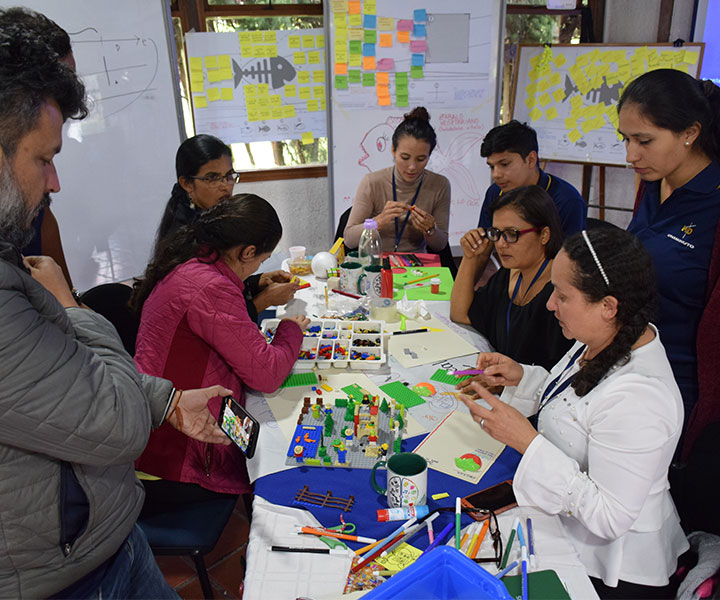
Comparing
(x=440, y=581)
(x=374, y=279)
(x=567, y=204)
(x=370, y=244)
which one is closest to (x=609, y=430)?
(x=440, y=581)

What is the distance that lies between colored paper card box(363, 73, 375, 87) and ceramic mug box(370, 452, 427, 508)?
3744mm

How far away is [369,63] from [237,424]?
3.71 meters

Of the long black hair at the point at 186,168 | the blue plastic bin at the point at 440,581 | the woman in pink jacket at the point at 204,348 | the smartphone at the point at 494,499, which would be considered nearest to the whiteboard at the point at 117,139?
the long black hair at the point at 186,168

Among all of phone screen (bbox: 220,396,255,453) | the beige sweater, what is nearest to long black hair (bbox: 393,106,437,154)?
the beige sweater

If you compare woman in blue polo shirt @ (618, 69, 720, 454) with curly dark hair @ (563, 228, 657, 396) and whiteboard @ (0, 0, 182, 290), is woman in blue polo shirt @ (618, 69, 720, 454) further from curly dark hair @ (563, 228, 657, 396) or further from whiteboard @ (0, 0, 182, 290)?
whiteboard @ (0, 0, 182, 290)

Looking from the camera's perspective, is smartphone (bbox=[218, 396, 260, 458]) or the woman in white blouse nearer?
the woman in white blouse

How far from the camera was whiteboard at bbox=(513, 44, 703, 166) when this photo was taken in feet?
14.1

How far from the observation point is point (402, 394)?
188cm

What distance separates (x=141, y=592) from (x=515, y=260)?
5.51 ft

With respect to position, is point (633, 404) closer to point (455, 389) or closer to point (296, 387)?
point (455, 389)

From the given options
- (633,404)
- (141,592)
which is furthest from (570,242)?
(141,592)

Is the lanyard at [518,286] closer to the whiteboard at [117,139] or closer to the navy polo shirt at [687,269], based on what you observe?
the navy polo shirt at [687,269]

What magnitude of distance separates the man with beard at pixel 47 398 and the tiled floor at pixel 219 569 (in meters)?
1.11

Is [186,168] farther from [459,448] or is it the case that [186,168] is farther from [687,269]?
[687,269]
